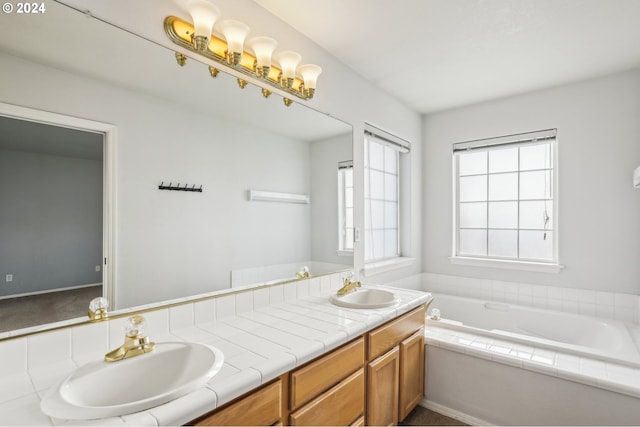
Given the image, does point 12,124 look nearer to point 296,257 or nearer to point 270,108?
point 270,108

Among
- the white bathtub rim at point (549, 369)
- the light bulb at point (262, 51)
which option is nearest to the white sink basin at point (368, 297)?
the white bathtub rim at point (549, 369)

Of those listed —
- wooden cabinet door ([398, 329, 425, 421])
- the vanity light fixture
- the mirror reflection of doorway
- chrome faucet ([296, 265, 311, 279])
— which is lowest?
wooden cabinet door ([398, 329, 425, 421])

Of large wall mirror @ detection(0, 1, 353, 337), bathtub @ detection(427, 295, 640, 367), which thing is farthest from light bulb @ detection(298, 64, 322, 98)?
bathtub @ detection(427, 295, 640, 367)

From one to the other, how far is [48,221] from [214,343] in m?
0.69

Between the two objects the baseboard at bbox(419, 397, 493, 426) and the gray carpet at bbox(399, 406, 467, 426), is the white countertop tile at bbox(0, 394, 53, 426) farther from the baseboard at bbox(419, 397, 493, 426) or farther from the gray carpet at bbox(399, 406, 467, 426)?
the baseboard at bbox(419, 397, 493, 426)

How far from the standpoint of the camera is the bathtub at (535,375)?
64.4 inches

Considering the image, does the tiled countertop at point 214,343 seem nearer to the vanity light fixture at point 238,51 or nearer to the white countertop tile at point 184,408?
the white countertop tile at point 184,408

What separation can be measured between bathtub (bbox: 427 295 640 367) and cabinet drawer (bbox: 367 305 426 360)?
0.45 meters

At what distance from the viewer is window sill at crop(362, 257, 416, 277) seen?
262 centimetres

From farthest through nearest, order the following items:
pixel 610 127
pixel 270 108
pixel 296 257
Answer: pixel 610 127 → pixel 296 257 → pixel 270 108

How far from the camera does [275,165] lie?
6.28ft

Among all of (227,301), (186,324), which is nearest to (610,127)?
(227,301)

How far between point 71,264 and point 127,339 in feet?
1.07

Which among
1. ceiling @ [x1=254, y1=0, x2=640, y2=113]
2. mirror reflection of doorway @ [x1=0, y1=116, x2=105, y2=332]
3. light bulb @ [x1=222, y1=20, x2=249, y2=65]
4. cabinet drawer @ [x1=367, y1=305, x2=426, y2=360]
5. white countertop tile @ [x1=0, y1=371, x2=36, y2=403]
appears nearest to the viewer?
white countertop tile @ [x1=0, y1=371, x2=36, y2=403]
